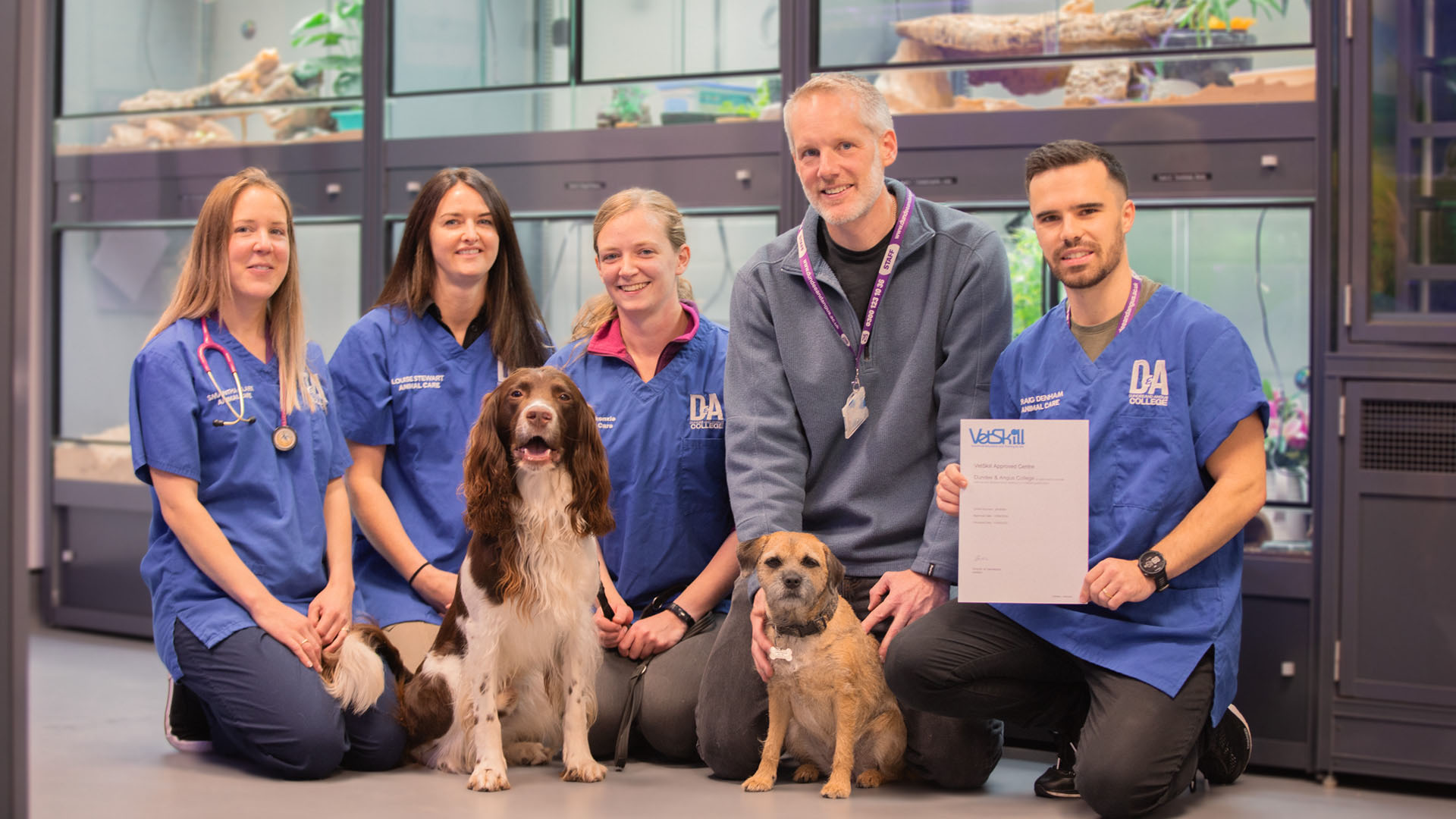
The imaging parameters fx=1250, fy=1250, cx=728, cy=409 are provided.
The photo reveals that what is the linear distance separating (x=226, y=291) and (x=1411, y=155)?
124 inches

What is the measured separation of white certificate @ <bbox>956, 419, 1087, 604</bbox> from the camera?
8.83 feet

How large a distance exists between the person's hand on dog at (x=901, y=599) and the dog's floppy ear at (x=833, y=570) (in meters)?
0.14

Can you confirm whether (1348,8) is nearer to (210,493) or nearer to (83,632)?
(210,493)

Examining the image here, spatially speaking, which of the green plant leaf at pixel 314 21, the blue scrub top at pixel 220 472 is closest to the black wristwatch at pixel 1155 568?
the blue scrub top at pixel 220 472

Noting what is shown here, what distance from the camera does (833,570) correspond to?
2830 mm

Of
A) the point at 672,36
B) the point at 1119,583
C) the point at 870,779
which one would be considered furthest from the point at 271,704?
the point at 672,36

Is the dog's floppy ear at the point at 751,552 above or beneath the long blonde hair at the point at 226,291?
beneath

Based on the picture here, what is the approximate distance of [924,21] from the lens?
405cm

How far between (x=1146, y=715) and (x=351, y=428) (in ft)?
7.20

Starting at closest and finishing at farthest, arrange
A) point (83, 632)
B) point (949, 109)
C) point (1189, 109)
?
point (1189, 109), point (949, 109), point (83, 632)

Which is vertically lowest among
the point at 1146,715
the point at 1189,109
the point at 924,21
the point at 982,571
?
the point at 1146,715

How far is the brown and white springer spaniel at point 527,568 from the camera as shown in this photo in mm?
2848

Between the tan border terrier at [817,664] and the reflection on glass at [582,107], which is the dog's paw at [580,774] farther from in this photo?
the reflection on glass at [582,107]

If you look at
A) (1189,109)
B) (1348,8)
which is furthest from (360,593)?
(1348,8)
